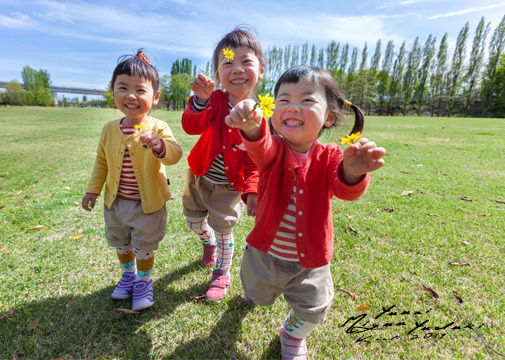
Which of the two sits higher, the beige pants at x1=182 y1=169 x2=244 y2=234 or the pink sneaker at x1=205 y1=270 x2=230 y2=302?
the beige pants at x1=182 y1=169 x2=244 y2=234

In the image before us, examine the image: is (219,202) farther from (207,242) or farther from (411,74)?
(411,74)

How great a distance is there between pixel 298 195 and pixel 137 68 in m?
1.52

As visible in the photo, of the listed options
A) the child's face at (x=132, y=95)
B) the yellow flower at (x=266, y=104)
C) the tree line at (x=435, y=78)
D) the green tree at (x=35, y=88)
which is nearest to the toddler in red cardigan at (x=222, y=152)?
the child's face at (x=132, y=95)

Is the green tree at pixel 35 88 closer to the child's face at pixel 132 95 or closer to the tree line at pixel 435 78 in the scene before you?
the tree line at pixel 435 78

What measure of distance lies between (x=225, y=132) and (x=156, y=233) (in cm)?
101

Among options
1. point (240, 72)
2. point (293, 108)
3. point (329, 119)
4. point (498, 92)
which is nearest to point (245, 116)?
point (293, 108)

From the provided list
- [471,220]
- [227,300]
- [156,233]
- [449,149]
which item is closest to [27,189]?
[156,233]

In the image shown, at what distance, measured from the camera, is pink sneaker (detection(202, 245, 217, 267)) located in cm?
274

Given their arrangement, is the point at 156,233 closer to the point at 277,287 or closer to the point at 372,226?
the point at 277,287

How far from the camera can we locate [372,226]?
3584 millimetres

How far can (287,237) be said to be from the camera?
65.6 inches

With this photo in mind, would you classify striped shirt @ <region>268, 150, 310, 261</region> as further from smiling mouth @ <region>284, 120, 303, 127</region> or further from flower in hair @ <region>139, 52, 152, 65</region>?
flower in hair @ <region>139, 52, 152, 65</region>

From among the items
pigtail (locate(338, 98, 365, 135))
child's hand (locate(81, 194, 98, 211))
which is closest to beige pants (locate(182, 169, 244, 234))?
child's hand (locate(81, 194, 98, 211))

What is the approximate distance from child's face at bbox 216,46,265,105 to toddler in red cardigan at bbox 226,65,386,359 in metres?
0.48
